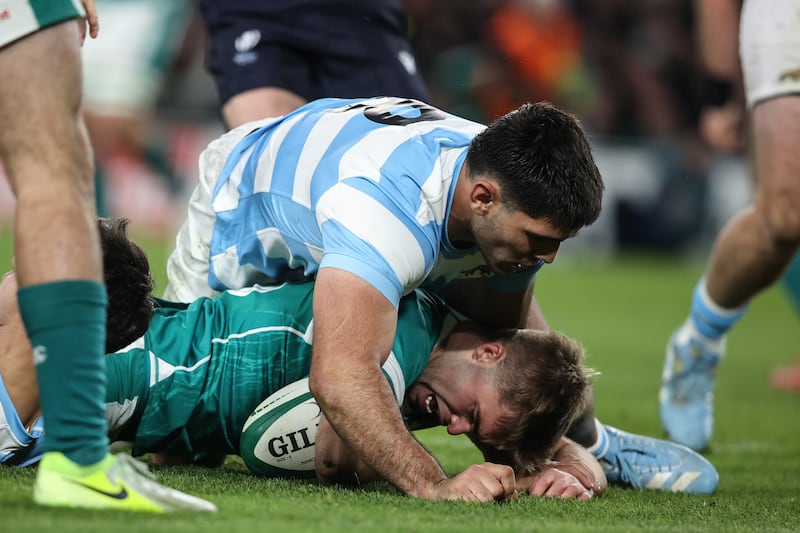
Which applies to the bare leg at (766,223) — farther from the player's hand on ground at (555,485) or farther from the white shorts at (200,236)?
the white shorts at (200,236)

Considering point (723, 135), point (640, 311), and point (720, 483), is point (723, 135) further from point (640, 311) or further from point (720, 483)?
point (640, 311)

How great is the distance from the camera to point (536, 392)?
11.2 feet

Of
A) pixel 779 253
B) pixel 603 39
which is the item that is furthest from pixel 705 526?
pixel 603 39

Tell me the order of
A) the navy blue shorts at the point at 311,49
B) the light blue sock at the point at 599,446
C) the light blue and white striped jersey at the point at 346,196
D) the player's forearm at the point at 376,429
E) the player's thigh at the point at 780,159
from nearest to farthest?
the player's forearm at the point at 376,429
the light blue and white striped jersey at the point at 346,196
the light blue sock at the point at 599,446
the player's thigh at the point at 780,159
the navy blue shorts at the point at 311,49

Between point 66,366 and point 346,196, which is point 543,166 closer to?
point 346,196

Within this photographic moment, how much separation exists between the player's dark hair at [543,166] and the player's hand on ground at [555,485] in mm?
707

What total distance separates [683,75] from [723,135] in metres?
11.2

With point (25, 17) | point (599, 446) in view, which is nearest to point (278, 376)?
point (599, 446)

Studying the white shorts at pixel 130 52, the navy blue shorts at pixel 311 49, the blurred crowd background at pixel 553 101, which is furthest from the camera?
the blurred crowd background at pixel 553 101

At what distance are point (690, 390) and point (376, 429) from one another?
2131mm

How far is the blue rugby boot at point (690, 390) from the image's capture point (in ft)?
15.5

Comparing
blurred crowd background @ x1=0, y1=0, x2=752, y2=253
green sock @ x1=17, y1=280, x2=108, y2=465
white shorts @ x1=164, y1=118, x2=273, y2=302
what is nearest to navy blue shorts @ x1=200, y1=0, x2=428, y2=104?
white shorts @ x1=164, y1=118, x2=273, y2=302

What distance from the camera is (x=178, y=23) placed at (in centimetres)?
1299

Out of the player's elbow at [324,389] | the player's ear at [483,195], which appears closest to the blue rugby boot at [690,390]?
the player's ear at [483,195]
